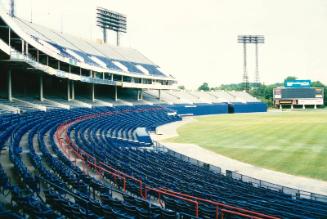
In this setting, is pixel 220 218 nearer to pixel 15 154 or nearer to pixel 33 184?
pixel 33 184

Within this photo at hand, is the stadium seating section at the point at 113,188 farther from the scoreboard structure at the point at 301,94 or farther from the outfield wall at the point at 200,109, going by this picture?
the scoreboard structure at the point at 301,94

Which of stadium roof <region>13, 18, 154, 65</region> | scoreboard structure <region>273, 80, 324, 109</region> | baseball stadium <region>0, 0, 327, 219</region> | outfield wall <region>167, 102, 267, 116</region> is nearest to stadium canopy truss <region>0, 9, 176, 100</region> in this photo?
stadium roof <region>13, 18, 154, 65</region>

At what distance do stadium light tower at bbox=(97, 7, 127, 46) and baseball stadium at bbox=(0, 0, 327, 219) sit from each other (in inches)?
578

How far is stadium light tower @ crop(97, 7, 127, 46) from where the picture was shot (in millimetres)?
89000

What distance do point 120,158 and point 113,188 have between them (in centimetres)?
812

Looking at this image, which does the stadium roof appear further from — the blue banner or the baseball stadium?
the blue banner

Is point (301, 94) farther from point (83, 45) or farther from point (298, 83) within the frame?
point (83, 45)

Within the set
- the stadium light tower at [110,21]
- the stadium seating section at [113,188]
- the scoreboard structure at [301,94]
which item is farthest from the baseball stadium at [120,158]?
the scoreboard structure at [301,94]

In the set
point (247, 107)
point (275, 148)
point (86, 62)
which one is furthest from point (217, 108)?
point (275, 148)

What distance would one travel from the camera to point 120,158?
71.1 feet

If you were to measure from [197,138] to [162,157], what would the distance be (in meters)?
17.0

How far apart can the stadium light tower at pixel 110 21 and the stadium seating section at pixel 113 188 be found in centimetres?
6562

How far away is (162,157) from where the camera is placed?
2547cm

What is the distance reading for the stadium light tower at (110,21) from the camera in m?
89.0
